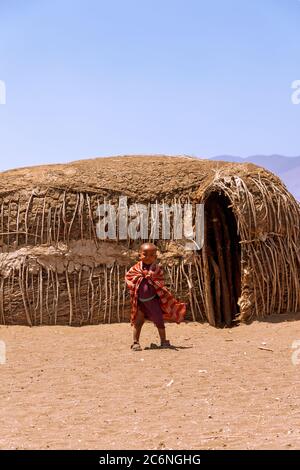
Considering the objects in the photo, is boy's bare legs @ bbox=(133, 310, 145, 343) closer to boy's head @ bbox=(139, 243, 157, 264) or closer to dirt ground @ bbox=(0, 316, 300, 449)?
dirt ground @ bbox=(0, 316, 300, 449)

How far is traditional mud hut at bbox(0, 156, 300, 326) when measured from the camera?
10.4 metres

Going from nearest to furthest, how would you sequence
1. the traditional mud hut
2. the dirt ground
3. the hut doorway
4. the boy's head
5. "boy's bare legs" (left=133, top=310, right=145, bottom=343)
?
the dirt ground → the boy's head → "boy's bare legs" (left=133, top=310, right=145, bottom=343) → the traditional mud hut → the hut doorway

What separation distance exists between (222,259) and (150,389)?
445 centimetres

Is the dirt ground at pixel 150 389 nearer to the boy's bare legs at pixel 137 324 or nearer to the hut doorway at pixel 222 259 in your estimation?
the boy's bare legs at pixel 137 324

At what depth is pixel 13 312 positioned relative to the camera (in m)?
10.5

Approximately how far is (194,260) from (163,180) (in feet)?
4.43

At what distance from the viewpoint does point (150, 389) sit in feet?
22.8

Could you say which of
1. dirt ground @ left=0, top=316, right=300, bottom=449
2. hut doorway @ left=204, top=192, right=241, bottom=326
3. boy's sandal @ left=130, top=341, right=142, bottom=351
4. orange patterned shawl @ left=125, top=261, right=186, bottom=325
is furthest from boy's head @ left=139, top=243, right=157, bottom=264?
hut doorway @ left=204, top=192, right=241, bottom=326

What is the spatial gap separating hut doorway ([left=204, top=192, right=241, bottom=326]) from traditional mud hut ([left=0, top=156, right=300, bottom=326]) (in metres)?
0.05

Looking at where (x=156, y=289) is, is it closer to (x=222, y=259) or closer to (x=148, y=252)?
(x=148, y=252)

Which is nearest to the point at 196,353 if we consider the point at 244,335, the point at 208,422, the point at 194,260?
the point at 244,335
